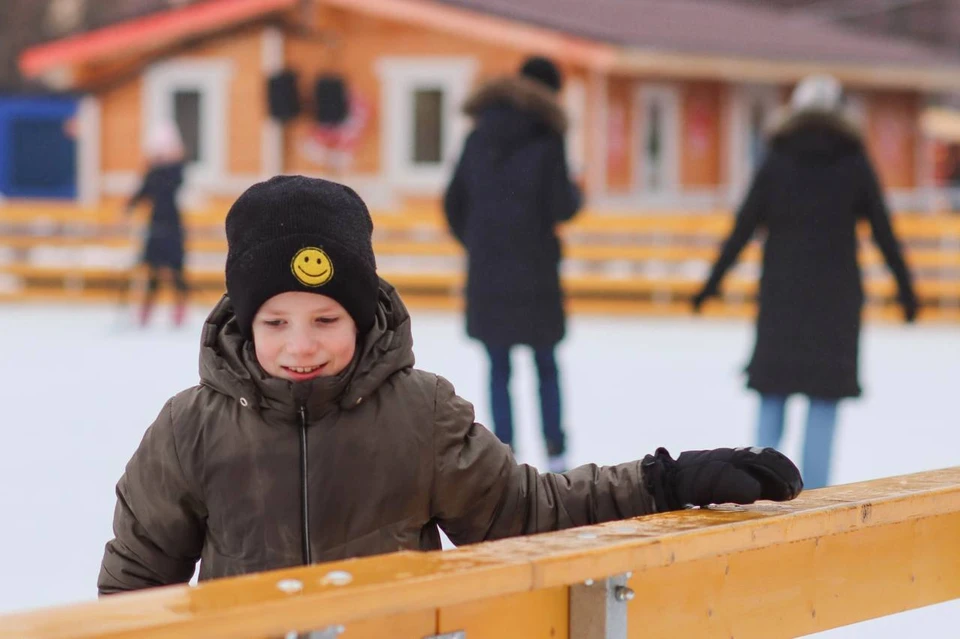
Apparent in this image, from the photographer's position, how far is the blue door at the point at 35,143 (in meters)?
20.6

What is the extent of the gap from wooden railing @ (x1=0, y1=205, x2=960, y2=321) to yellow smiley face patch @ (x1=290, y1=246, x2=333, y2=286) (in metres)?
11.0

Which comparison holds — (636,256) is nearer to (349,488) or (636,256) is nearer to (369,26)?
(369,26)

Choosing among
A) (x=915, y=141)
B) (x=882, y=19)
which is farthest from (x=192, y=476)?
(x=882, y=19)

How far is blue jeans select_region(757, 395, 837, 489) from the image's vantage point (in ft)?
14.7

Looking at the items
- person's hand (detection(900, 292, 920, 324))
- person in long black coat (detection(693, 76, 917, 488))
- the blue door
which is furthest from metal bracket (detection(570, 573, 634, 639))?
the blue door

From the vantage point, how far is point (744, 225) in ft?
15.2

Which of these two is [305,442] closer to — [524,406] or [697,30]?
[524,406]

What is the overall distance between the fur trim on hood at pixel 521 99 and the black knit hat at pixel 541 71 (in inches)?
1.1

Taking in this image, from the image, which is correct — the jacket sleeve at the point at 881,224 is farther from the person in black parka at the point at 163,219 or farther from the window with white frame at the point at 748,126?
the window with white frame at the point at 748,126

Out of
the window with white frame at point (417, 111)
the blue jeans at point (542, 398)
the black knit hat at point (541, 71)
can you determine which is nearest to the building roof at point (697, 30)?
the window with white frame at point (417, 111)

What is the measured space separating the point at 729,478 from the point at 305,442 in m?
0.52

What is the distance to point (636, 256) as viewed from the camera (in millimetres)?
13688

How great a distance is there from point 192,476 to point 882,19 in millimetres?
32275

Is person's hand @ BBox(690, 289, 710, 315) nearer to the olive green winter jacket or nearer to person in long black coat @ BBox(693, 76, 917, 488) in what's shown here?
person in long black coat @ BBox(693, 76, 917, 488)
